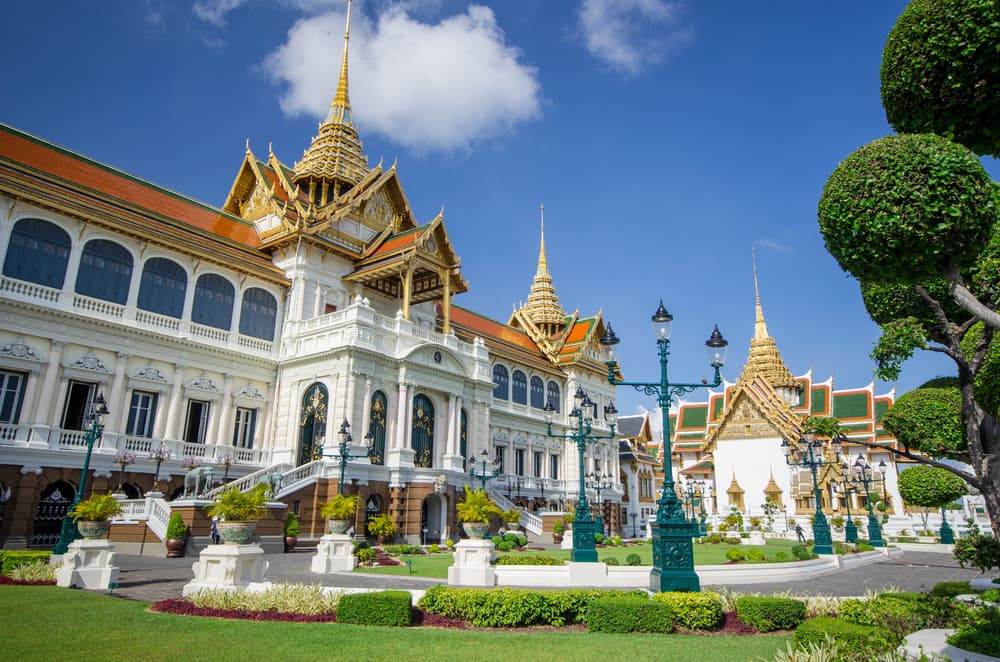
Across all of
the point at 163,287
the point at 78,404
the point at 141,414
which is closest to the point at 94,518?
the point at 78,404

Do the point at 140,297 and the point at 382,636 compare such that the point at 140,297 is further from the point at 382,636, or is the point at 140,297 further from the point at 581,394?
the point at 382,636

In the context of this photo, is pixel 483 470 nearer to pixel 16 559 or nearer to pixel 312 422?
pixel 312 422

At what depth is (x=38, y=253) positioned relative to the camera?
21.6 m

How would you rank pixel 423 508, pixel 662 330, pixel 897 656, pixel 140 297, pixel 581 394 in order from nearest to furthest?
pixel 897 656
pixel 662 330
pixel 581 394
pixel 140 297
pixel 423 508

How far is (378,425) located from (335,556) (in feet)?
34.9

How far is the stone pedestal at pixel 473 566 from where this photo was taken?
1422 centimetres

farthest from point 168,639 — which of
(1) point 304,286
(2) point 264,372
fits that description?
(1) point 304,286

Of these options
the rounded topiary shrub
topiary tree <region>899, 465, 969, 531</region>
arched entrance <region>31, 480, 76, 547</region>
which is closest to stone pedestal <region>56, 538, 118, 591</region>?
arched entrance <region>31, 480, 76, 547</region>

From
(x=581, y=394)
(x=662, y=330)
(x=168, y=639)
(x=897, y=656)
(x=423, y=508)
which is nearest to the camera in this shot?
(x=897, y=656)

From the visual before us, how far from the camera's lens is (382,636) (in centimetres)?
852

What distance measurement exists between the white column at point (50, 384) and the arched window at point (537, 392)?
2825cm

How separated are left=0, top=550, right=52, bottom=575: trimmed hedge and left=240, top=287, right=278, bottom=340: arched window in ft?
48.3

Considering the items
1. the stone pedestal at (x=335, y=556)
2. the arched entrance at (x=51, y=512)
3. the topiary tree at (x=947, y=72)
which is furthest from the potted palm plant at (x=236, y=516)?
the topiary tree at (x=947, y=72)

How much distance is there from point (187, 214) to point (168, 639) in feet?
83.2
